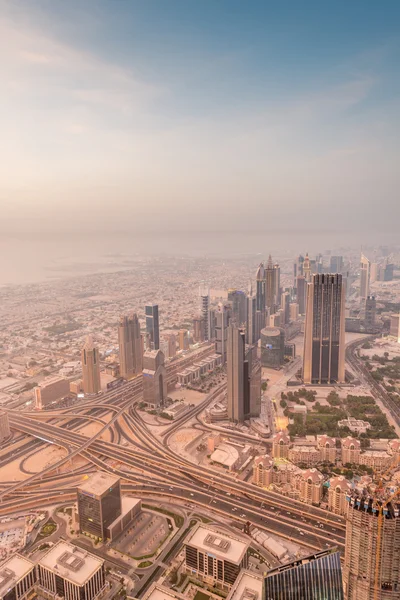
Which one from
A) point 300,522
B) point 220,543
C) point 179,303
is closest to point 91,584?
point 220,543

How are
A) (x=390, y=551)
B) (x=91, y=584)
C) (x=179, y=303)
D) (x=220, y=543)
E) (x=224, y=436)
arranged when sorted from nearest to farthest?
(x=390, y=551) < (x=91, y=584) < (x=220, y=543) < (x=224, y=436) < (x=179, y=303)

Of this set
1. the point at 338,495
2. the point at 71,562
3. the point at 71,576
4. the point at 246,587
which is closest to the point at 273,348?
the point at 338,495

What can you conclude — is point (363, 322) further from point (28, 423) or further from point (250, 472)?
point (28, 423)

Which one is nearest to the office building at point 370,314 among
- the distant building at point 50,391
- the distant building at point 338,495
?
the distant building at point 338,495

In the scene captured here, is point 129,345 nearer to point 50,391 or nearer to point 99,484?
point 50,391

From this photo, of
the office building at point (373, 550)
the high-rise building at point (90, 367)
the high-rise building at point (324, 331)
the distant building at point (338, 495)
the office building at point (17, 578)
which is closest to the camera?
the office building at point (373, 550)

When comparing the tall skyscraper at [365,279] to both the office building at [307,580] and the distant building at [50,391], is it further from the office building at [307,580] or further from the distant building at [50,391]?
the office building at [307,580]
